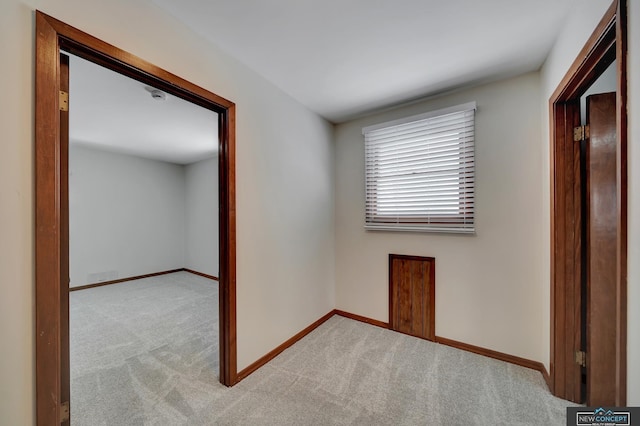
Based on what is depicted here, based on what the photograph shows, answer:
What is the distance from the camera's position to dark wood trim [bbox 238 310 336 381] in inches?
75.6

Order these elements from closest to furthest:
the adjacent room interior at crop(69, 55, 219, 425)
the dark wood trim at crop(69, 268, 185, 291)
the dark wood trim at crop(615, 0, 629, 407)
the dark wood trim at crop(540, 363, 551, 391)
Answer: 1. the dark wood trim at crop(615, 0, 629, 407)
2. the dark wood trim at crop(540, 363, 551, 391)
3. the adjacent room interior at crop(69, 55, 219, 425)
4. the dark wood trim at crop(69, 268, 185, 291)

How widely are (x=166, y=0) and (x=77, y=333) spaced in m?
3.22

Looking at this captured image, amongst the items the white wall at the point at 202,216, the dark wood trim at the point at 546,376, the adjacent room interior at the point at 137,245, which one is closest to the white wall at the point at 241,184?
the adjacent room interior at the point at 137,245

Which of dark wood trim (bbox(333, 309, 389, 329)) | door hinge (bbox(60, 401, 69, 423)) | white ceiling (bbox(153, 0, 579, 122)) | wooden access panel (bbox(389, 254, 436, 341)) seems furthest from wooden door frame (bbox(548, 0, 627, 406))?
door hinge (bbox(60, 401, 69, 423))

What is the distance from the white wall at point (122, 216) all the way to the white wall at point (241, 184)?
13.4 ft

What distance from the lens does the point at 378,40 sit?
1.65 meters

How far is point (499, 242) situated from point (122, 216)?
5.91 m

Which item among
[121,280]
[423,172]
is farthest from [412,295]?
[121,280]

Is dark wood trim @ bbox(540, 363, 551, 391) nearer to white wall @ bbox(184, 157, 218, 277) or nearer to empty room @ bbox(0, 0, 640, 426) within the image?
empty room @ bbox(0, 0, 640, 426)

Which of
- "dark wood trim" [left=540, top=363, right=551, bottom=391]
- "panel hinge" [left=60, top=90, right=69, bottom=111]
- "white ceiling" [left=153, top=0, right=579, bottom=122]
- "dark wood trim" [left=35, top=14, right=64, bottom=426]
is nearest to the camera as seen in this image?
"dark wood trim" [left=35, top=14, right=64, bottom=426]

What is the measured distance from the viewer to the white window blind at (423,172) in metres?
2.24

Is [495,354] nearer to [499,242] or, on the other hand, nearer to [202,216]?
[499,242]

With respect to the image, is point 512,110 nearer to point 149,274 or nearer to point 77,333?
point 77,333
